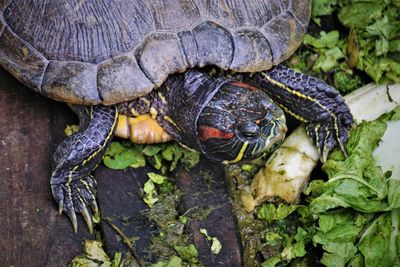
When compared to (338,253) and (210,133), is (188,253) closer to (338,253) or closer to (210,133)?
(210,133)

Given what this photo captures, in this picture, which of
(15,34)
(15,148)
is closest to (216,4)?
(15,34)

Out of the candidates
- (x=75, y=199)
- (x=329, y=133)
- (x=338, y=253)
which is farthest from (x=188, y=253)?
(x=329, y=133)

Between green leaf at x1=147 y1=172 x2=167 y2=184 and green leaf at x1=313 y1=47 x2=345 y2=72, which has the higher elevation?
green leaf at x1=313 y1=47 x2=345 y2=72

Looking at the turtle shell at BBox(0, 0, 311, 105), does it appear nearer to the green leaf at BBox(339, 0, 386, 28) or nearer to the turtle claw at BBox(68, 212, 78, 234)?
the turtle claw at BBox(68, 212, 78, 234)

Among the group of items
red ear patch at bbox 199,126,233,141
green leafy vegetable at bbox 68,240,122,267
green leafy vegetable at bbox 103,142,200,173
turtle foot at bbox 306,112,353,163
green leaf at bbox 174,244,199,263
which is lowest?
green leaf at bbox 174,244,199,263

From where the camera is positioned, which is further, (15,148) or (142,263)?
(15,148)

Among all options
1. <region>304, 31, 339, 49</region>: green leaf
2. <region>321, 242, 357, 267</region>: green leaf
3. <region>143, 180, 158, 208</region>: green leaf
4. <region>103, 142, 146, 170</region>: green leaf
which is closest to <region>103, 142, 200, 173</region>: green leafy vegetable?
<region>103, 142, 146, 170</region>: green leaf

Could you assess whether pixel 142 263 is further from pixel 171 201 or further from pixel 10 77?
pixel 10 77
